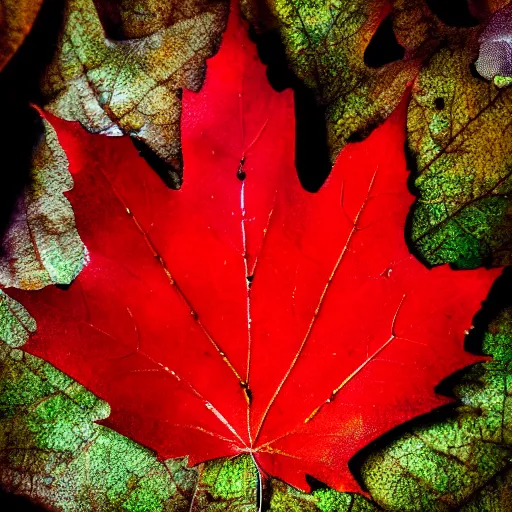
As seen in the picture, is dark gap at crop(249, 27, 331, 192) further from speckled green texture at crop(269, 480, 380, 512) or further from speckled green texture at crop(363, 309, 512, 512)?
speckled green texture at crop(269, 480, 380, 512)

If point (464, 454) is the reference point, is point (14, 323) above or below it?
above

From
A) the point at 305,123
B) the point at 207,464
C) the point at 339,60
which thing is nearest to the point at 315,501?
the point at 207,464

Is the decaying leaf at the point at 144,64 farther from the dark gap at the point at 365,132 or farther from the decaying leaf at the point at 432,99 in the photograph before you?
the dark gap at the point at 365,132

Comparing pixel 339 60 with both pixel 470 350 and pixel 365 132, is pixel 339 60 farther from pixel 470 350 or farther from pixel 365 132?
pixel 470 350

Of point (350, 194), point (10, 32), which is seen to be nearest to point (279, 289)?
point (350, 194)

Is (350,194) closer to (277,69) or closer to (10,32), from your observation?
(277,69)

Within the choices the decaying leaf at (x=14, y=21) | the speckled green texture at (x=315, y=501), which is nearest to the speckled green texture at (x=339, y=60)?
the decaying leaf at (x=14, y=21)
